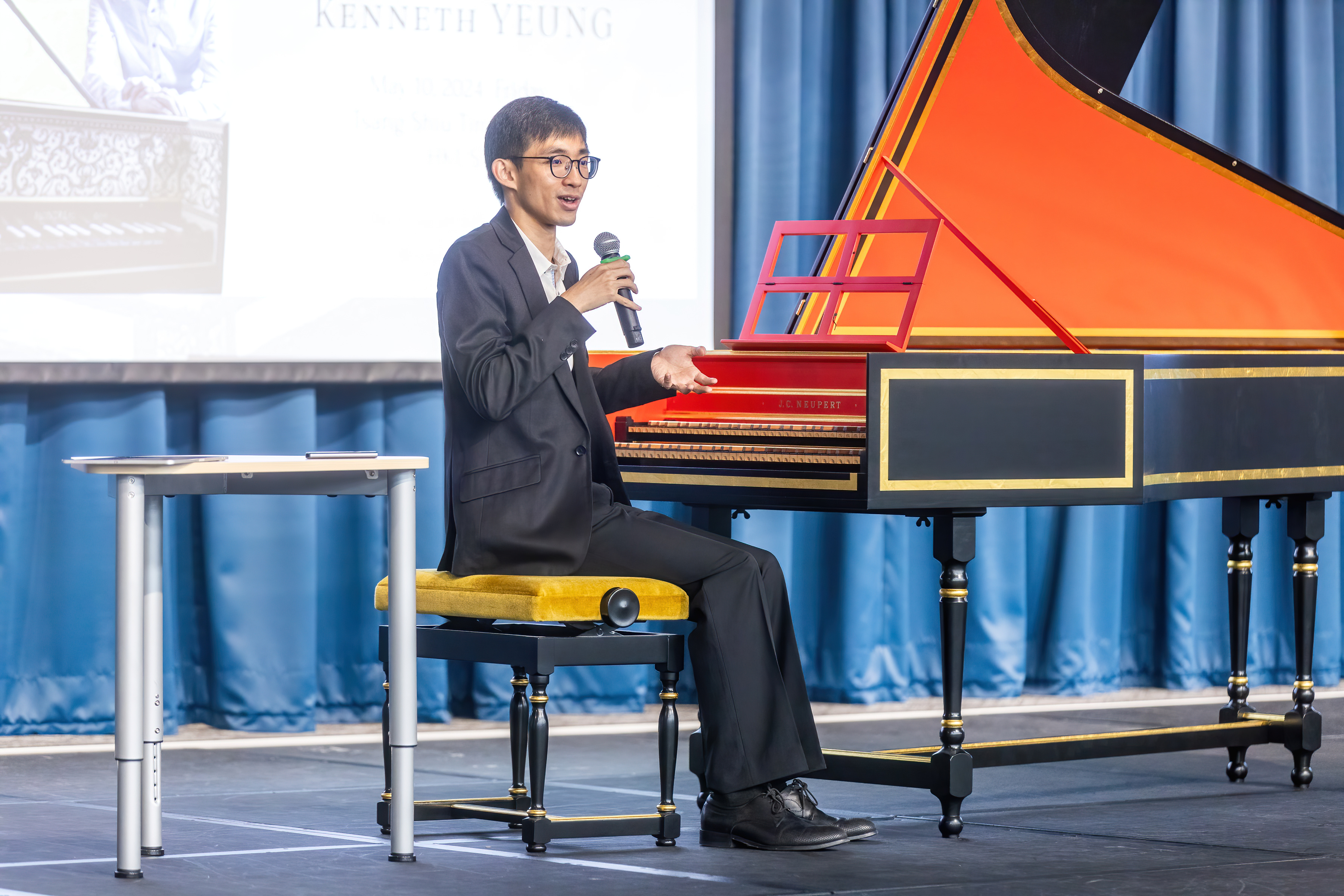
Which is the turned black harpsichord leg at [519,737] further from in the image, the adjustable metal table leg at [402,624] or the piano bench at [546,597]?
the adjustable metal table leg at [402,624]

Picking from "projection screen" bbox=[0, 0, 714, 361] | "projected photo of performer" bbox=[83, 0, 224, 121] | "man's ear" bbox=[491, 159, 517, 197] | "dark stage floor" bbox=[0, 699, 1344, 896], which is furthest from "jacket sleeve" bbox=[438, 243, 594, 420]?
"projected photo of performer" bbox=[83, 0, 224, 121]

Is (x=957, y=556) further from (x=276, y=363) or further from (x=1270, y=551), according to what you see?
(x=1270, y=551)

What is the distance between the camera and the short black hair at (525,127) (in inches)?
128

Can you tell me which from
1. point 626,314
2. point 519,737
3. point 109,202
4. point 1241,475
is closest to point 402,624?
point 519,737

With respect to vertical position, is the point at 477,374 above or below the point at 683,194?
below

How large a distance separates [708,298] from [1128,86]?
4.72ft

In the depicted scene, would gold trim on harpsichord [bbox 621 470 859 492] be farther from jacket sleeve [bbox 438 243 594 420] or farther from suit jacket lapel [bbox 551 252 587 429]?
jacket sleeve [bbox 438 243 594 420]

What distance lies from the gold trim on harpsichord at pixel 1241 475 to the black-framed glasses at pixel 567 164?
1180 millimetres

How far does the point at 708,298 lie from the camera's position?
198 inches

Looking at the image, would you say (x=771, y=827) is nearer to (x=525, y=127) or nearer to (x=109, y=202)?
(x=525, y=127)

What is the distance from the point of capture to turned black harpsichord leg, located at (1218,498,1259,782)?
418 cm


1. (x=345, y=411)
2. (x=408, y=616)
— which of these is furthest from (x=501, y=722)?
(x=408, y=616)

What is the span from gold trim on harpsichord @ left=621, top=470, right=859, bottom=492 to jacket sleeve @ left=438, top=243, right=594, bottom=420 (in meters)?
0.40

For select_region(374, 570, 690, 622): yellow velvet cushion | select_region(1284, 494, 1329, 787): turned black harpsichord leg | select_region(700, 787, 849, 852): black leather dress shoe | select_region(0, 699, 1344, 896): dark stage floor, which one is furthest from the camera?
select_region(1284, 494, 1329, 787): turned black harpsichord leg
